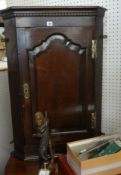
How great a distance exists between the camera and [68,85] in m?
1.07

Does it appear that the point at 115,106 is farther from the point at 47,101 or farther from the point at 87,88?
the point at 47,101

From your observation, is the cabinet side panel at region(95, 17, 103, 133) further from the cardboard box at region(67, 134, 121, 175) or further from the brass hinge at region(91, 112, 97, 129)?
the cardboard box at region(67, 134, 121, 175)

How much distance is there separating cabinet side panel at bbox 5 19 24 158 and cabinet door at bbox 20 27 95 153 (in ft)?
0.16

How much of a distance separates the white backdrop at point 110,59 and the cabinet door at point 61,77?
0.19m

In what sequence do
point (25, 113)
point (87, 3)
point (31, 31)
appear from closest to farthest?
point (31, 31) < point (25, 113) < point (87, 3)

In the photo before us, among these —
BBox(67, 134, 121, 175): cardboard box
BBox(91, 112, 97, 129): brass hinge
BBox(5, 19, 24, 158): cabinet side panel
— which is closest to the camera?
BBox(67, 134, 121, 175): cardboard box

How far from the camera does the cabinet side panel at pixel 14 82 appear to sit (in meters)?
1.00

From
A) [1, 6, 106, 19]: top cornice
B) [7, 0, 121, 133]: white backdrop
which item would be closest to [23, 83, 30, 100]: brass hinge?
[1, 6, 106, 19]: top cornice

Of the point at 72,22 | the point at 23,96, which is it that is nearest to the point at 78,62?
the point at 72,22

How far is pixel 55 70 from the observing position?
1039 mm

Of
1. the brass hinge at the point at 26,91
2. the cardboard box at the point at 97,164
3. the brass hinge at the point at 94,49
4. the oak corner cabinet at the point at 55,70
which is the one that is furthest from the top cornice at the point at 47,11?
the cardboard box at the point at 97,164

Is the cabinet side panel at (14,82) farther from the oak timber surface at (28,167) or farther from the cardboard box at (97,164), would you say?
the cardboard box at (97,164)

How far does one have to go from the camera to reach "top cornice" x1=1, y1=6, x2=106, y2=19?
0.95 metres

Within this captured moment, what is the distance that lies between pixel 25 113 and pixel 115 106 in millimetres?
533
